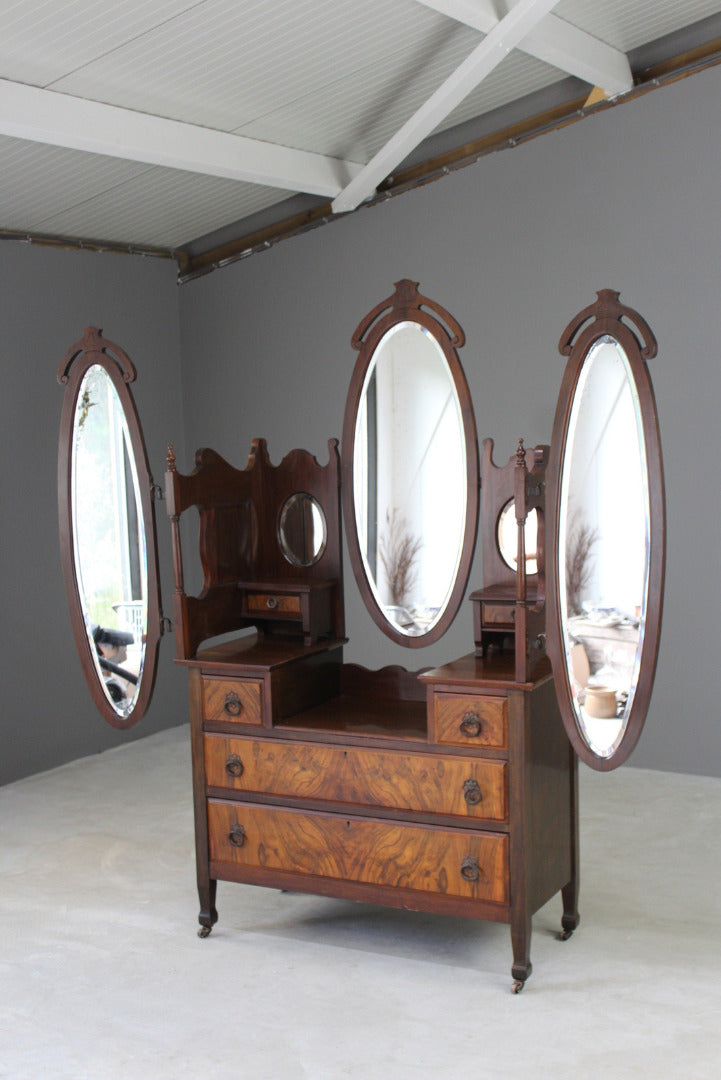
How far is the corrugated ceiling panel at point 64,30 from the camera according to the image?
3404mm

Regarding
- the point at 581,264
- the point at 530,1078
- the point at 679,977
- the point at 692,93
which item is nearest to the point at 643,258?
the point at 581,264

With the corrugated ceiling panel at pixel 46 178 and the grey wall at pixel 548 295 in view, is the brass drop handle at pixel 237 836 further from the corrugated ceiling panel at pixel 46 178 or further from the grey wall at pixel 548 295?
the corrugated ceiling panel at pixel 46 178

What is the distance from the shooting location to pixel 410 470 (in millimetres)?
3434

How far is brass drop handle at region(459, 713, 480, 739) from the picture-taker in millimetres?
2980

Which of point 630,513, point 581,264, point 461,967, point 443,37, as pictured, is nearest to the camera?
point 630,513

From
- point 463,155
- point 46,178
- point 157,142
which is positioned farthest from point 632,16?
point 46,178

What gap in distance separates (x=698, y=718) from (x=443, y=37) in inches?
116

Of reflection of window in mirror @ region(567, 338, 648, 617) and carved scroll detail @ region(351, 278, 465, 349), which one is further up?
carved scroll detail @ region(351, 278, 465, 349)

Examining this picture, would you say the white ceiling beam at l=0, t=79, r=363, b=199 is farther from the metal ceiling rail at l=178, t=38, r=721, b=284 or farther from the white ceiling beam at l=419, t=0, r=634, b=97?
the white ceiling beam at l=419, t=0, r=634, b=97

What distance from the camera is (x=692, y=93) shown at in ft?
15.3

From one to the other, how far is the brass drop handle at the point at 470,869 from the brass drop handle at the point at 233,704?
0.78 meters

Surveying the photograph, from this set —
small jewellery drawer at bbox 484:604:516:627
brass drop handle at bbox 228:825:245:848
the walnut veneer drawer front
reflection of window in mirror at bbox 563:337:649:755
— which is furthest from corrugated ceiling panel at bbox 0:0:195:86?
brass drop handle at bbox 228:825:245:848

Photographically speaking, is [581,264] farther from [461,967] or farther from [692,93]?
[461,967]

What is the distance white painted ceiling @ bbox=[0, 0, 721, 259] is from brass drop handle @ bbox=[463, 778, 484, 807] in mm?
2517
